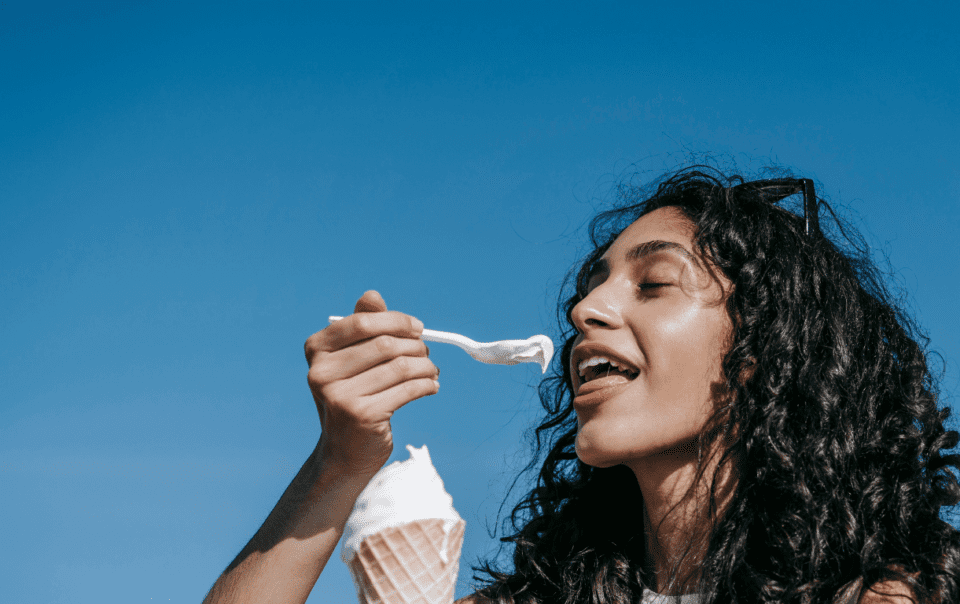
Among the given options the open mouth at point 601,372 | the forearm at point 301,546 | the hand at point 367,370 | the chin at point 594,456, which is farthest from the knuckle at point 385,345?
the open mouth at point 601,372

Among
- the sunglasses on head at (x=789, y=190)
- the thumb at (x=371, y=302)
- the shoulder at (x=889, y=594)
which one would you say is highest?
the sunglasses on head at (x=789, y=190)

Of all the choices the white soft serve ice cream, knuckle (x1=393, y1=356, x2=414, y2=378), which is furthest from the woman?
the white soft serve ice cream

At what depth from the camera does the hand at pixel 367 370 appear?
84.6 inches

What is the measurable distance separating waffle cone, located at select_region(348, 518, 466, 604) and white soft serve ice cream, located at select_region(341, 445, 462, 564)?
0.8 inches

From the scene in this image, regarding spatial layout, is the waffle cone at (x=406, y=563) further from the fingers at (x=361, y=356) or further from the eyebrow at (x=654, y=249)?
the eyebrow at (x=654, y=249)

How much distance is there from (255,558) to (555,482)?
1682 millimetres

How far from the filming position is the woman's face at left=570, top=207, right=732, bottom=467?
265 centimetres

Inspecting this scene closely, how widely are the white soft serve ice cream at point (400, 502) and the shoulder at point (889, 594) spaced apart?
1.35 meters

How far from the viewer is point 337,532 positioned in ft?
7.76

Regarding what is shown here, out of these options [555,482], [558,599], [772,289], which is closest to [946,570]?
[772,289]

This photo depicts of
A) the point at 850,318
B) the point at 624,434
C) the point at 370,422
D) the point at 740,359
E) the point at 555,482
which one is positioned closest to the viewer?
the point at 370,422

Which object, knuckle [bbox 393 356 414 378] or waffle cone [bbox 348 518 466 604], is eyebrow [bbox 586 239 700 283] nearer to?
knuckle [bbox 393 356 414 378]

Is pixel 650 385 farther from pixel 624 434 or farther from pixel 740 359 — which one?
pixel 740 359

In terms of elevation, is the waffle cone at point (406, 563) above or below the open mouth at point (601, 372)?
below
